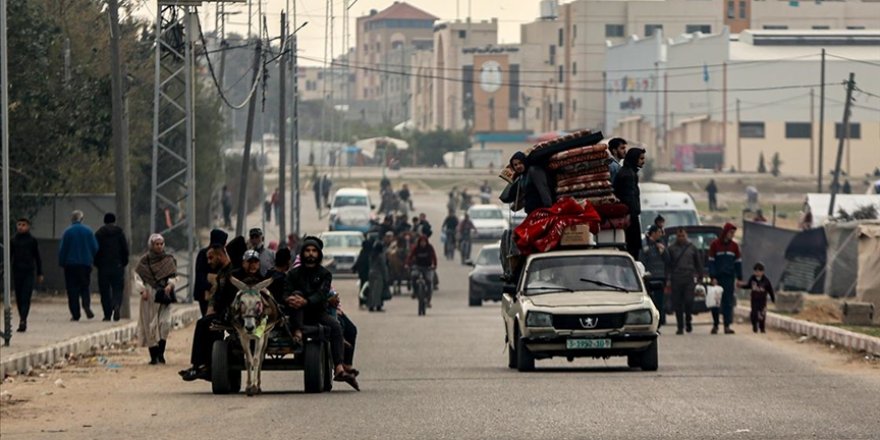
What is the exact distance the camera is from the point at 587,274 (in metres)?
Answer: 21.0

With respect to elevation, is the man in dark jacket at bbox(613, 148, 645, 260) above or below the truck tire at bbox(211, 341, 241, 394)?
above

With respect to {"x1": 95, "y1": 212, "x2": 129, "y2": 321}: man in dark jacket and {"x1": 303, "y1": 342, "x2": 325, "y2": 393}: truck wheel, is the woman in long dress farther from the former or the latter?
{"x1": 303, "y1": 342, "x2": 325, "y2": 393}: truck wheel

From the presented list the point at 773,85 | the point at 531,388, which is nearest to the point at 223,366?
the point at 531,388

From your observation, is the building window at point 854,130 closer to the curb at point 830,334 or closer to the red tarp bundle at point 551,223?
the curb at point 830,334

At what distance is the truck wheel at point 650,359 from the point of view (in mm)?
20766

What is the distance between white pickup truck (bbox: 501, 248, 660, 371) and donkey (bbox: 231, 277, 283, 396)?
149 inches

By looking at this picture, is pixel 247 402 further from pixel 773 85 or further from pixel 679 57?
pixel 679 57

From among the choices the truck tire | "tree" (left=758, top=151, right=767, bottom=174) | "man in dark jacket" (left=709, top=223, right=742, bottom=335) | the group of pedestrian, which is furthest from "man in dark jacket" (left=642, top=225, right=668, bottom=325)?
"tree" (left=758, top=151, right=767, bottom=174)

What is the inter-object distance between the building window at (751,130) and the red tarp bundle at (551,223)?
95818mm

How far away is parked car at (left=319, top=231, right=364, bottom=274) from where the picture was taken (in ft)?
190

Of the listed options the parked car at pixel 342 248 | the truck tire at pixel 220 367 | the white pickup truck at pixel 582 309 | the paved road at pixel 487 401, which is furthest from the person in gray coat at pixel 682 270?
the parked car at pixel 342 248

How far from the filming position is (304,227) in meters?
82.4

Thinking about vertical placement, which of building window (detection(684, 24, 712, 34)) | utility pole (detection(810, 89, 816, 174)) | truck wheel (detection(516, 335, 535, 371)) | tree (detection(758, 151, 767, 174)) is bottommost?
truck wheel (detection(516, 335, 535, 371))

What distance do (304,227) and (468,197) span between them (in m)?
13.7
